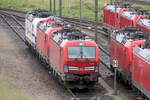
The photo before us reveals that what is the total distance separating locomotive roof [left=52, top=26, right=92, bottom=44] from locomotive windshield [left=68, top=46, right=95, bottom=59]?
3.31ft

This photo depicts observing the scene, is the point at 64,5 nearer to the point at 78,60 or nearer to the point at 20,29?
the point at 20,29

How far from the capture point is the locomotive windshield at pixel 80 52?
30767 mm

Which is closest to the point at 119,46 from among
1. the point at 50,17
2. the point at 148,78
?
the point at 148,78

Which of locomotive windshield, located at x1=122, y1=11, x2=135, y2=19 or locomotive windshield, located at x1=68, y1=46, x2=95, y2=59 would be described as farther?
locomotive windshield, located at x1=122, y1=11, x2=135, y2=19

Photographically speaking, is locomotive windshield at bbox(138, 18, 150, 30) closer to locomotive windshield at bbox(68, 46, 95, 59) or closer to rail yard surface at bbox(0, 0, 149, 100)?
rail yard surface at bbox(0, 0, 149, 100)

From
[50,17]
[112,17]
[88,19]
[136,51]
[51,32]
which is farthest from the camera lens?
[88,19]

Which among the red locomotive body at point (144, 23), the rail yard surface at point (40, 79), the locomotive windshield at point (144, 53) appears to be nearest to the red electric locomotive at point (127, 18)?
the red locomotive body at point (144, 23)

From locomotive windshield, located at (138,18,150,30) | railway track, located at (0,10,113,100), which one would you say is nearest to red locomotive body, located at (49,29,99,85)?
railway track, located at (0,10,113,100)

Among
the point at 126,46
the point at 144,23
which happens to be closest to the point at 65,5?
the point at 144,23

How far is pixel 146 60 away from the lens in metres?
26.8

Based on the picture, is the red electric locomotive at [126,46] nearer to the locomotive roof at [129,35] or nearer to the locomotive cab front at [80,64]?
the locomotive roof at [129,35]

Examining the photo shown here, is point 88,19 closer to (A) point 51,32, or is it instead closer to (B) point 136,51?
(A) point 51,32

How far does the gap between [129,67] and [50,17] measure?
13.5 metres

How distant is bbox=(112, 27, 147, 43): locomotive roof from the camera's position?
3251cm
